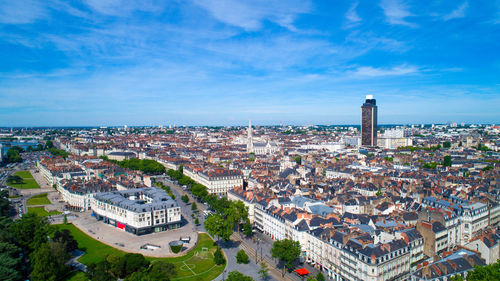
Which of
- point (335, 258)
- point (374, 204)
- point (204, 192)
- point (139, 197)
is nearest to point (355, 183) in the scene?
point (374, 204)

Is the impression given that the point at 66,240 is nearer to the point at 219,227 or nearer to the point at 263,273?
the point at 219,227

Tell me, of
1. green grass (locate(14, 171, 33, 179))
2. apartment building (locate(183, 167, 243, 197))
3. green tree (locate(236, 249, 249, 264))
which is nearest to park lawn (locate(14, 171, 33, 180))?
green grass (locate(14, 171, 33, 179))

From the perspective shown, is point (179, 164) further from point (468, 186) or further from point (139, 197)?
point (468, 186)

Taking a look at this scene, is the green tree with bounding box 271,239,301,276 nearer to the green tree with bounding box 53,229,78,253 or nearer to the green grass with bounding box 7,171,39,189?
the green tree with bounding box 53,229,78,253

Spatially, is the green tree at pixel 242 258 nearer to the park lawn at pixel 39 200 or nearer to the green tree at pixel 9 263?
the green tree at pixel 9 263

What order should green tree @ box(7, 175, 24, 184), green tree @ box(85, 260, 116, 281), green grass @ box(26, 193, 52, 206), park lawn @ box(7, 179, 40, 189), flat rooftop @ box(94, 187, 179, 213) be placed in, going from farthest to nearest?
green tree @ box(7, 175, 24, 184) → park lawn @ box(7, 179, 40, 189) → green grass @ box(26, 193, 52, 206) → flat rooftop @ box(94, 187, 179, 213) → green tree @ box(85, 260, 116, 281)

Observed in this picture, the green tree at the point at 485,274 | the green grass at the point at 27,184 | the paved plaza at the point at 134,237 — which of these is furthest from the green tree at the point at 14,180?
the green tree at the point at 485,274

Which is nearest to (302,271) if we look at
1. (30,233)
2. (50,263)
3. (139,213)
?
(139,213)
